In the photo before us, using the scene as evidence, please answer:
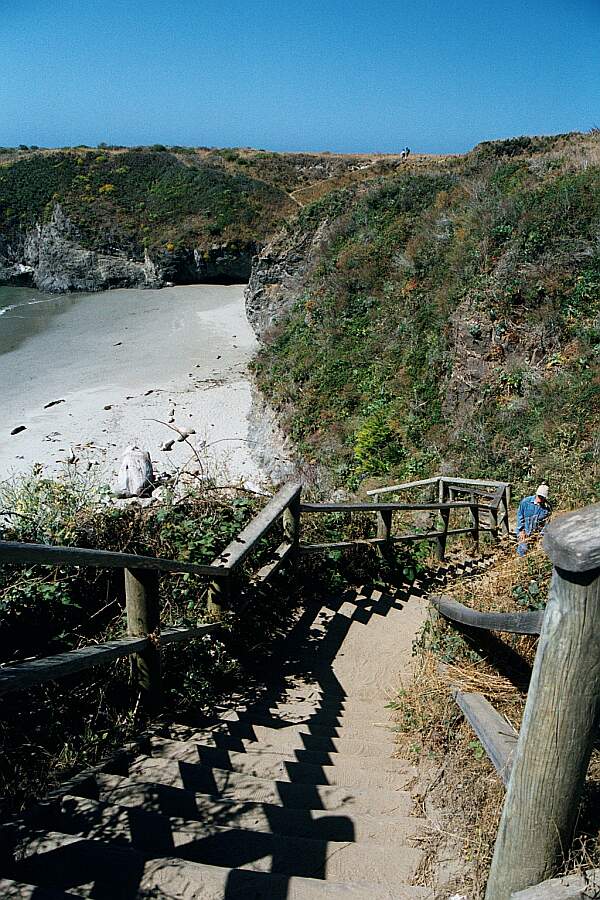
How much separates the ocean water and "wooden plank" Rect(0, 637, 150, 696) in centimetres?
926

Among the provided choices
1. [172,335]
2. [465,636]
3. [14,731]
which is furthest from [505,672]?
[172,335]

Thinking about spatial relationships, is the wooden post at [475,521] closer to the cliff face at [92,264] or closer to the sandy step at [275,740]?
the sandy step at [275,740]

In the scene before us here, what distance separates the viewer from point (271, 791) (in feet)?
10.2

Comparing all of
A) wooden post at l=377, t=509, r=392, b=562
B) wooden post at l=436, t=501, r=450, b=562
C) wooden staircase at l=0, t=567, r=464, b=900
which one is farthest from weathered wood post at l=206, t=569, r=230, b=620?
wooden post at l=436, t=501, r=450, b=562

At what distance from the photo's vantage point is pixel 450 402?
51.6ft

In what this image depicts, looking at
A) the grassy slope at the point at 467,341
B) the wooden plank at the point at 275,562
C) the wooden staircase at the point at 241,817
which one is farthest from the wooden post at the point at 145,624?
the grassy slope at the point at 467,341

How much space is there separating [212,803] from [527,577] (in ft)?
7.60

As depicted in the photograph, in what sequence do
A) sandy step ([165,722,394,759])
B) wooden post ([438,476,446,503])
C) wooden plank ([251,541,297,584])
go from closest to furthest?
1. sandy step ([165,722,394,759])
2. wooden plank ([251,541,297,584])
3. wooden post ([438,476,446,503])

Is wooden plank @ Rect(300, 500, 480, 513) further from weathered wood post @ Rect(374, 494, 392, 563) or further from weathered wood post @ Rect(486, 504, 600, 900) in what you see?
weathered wood post @ Rect(486, 504, 600, 900)

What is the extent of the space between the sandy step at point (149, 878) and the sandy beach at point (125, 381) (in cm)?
1017

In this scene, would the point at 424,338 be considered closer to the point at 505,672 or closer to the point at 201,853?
the point at 505,672

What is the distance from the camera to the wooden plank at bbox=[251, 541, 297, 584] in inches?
200

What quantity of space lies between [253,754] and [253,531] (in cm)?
170

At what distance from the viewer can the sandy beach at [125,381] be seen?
21297 mm
